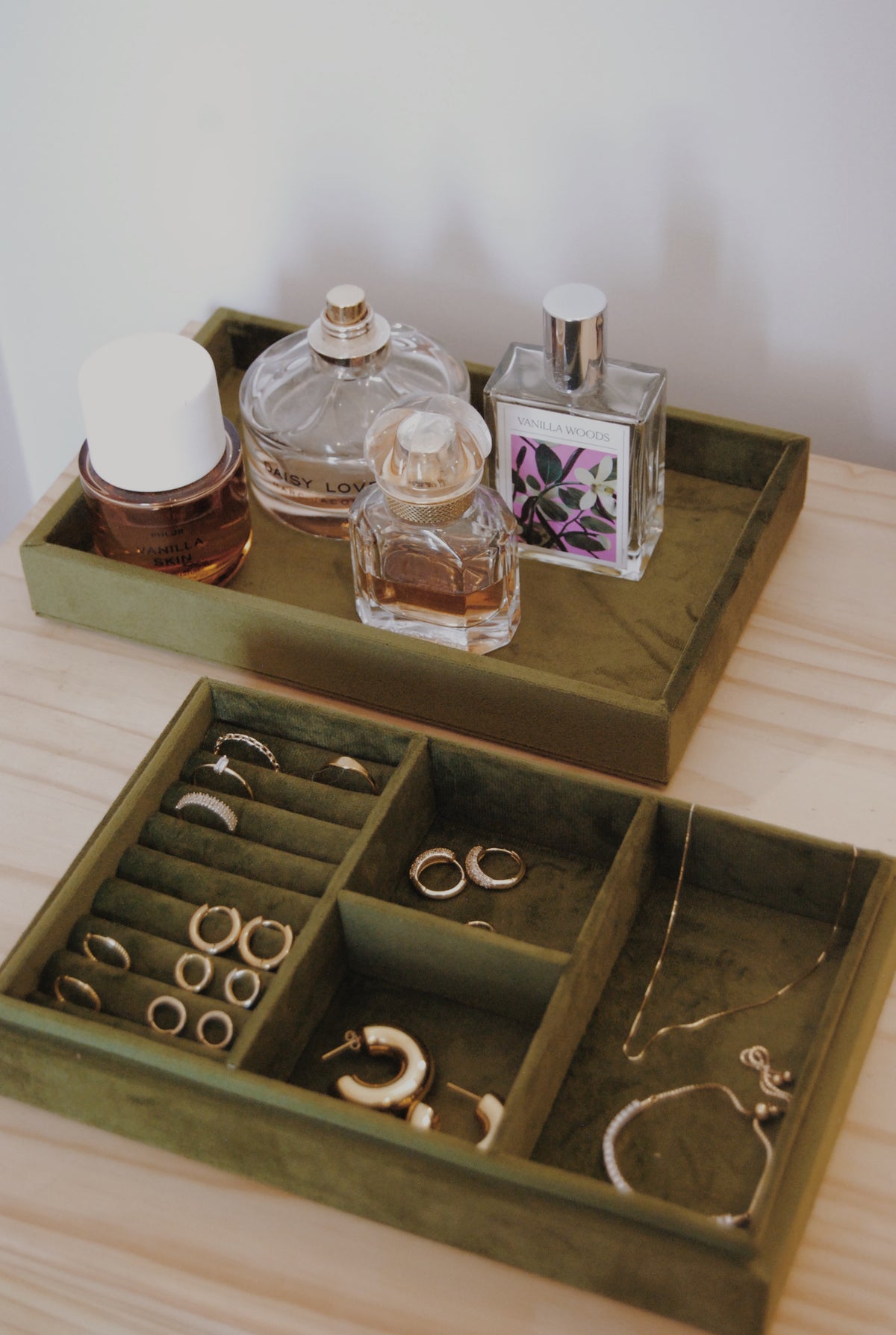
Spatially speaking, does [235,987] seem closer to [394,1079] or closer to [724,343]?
[394,1079]

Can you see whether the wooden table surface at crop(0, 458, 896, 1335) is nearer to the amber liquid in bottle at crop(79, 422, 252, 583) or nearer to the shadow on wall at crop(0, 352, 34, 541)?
the amber liquid in bottle at crop(79, 422, 252, 583)

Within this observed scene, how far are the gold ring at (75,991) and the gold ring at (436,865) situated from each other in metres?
0.17

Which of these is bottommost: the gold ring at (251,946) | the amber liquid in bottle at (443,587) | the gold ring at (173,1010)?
the gold ring at (173,1010)

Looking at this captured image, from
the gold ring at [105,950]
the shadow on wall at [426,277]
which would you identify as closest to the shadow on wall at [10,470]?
the shadow on wall at [426,277]

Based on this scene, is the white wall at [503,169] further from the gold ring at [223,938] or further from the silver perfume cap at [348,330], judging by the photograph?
the gold ring at [223,938]

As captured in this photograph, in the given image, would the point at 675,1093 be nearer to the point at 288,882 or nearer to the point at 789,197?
the point at 288,882

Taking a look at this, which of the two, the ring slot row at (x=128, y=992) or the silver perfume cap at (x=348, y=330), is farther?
the silver perfume cap at (x=348, y=330)

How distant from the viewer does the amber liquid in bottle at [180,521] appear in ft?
2.70

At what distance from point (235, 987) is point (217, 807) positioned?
0.34 feet

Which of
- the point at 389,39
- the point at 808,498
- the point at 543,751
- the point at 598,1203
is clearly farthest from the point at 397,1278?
the point at 389,39

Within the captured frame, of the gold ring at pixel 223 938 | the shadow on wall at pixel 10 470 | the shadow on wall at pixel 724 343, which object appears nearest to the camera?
the gold ring at pixel 223 938

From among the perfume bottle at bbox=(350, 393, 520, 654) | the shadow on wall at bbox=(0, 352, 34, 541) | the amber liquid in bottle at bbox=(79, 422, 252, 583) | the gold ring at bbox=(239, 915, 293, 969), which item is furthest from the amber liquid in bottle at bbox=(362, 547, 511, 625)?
the shadow on wall at bbox=(0, 352, 34, 541)

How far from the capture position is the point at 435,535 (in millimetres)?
794

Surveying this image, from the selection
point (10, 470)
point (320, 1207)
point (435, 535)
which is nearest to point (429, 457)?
point (435, 535)
